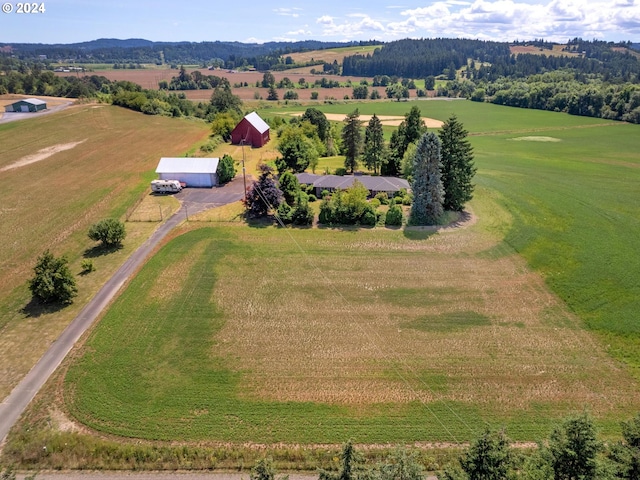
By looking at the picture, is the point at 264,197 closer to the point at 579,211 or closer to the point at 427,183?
the point at 427,183

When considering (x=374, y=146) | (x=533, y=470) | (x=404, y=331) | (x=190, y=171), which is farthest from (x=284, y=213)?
(x=533, y=470)

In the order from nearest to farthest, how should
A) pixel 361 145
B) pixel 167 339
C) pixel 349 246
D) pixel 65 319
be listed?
pixel 167 339
pixel 65 319
pixel 349 246
pixel 361 145

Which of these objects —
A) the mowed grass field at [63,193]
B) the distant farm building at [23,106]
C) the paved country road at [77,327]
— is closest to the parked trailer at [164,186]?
the mowed grass field at [63,193]

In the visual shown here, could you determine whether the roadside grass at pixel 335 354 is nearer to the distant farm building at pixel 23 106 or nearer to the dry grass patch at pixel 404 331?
the dry grass patch at pixel 404 331

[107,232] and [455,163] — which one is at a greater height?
[455,163]

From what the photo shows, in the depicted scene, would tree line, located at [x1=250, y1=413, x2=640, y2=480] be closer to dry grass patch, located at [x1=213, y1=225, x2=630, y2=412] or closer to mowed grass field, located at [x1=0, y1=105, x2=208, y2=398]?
dry grass patch, located at [x1=213, y1=225, x2=630, y2=412]

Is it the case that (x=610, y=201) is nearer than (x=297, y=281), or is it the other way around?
(x=297, y=281)

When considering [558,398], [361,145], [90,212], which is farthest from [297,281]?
[361,145]

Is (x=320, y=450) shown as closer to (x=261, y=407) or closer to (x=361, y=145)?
(x=261, y=407)
